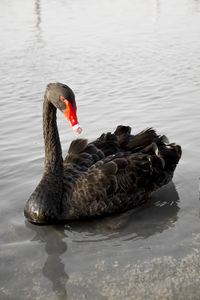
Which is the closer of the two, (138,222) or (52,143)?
(138,222)

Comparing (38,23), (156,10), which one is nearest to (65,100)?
(38,23)

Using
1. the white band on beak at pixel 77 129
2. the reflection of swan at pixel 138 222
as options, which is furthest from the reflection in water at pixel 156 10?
the white band on beak at pixel 77 129

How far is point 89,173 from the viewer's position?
4.43 meters

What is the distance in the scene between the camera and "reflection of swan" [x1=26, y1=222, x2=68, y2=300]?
3.42 meters

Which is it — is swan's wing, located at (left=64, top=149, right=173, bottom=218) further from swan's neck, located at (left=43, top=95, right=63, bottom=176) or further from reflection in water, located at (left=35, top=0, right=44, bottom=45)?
reflection in water, located at (left=35, top=0, right=44, bottom=45)

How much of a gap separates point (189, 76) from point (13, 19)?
420 inches

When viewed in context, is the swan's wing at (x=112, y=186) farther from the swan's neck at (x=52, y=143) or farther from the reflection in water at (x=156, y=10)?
the reflection in water at (x=156, y=10)

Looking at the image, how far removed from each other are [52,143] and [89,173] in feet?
1.47

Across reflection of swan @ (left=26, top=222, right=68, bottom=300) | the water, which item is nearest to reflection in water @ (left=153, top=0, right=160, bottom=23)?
the water

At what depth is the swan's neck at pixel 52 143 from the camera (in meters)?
4.39

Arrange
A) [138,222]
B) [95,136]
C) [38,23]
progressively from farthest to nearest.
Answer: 1. [38,23]
2. [95,136]
3. [138,222]

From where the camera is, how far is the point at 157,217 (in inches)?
173

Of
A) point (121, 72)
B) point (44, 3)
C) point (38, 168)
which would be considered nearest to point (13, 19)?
point (44, 3)

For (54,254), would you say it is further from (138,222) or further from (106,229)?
(138,222)
